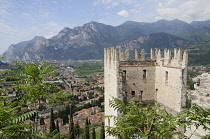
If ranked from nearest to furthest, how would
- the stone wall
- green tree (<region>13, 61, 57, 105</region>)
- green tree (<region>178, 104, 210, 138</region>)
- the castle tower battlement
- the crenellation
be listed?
green tree (<region>178, 104, 210, 138</region>) < green tree (<region>13, 61, 57, 105</region>) < the stone wall < the castle tower battlement < the crenellation

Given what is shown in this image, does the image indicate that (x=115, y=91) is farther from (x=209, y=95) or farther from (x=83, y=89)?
(x=83, y=89)

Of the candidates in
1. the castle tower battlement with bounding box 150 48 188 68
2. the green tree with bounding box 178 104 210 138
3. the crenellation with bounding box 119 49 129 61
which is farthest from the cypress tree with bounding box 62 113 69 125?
the green tree with bounding box 178 104 210 138

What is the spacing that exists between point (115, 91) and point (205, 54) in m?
189

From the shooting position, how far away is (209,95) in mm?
8375

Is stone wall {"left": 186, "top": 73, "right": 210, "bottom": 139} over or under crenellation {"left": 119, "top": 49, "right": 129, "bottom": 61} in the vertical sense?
under

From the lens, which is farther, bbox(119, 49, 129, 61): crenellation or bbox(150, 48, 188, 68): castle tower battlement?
bbox(119, 49, 129, 61): crenellation

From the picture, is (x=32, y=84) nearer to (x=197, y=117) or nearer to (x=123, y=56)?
(x=197, y=117)

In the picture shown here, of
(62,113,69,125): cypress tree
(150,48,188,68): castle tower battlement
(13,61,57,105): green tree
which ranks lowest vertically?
(62,113,69,125): cypress tree

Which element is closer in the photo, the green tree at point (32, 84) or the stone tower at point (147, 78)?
the green tree at point (32, 84)

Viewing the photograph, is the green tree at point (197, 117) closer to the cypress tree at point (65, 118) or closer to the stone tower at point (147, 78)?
the stone tower at point (147, 78)

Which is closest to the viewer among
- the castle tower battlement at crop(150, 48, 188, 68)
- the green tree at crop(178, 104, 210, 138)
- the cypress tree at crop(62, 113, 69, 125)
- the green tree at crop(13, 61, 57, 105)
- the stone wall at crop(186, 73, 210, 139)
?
the green tree at crop(178, 104, 210, 138)

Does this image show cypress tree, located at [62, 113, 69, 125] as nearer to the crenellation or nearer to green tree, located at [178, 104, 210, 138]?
the crenellation

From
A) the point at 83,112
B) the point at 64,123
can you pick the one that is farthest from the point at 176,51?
the point at 83,112

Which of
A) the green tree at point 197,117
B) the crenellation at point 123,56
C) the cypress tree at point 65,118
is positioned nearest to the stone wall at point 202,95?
the green tree at point 197,117
